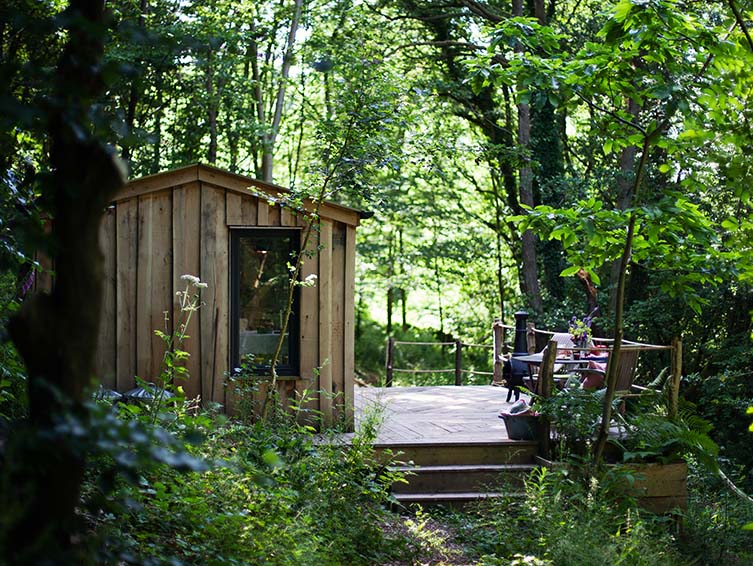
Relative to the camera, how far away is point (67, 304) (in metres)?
2.29

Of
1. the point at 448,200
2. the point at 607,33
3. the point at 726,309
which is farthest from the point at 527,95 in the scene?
the point at 448,200

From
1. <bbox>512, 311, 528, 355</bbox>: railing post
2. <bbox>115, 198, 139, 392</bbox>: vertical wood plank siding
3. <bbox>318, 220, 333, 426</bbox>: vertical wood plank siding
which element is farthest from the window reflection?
<bbox>512, 311, 528, 355</bbox>: railing post

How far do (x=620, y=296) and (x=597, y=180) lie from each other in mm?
8719

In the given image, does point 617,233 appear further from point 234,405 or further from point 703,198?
point 703,198

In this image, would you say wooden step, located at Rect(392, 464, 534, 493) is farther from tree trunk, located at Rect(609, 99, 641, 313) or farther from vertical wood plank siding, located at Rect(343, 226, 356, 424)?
tree trunk, located at Rect(609, 99, 641, 313)

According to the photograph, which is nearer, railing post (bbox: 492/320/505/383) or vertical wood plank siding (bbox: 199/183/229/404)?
vertical wood plank siding (bbox: 199/183/229/404)

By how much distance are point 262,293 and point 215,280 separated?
52 centimetres

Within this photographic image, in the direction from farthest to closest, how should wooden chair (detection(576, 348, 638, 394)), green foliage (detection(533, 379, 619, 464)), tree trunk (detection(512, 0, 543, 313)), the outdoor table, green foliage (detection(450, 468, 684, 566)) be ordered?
tree trunk (detection(512, 0, 543, 313))
the outdoor table
wooden chair (detection(576, 348, 638, 394))
green foliage (detection(533, 379, 619, 464))
green foliage (detection(450, 468, 684, 566))

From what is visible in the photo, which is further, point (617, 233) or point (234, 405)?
point (234, 405)

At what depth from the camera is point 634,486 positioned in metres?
6.92

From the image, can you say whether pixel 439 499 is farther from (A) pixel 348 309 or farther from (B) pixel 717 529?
(B) pixel 717 529

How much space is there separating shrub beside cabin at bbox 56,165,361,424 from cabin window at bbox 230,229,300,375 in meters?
0.01

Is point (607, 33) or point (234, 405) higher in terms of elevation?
point (607, 33)

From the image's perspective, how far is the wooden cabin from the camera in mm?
8406
